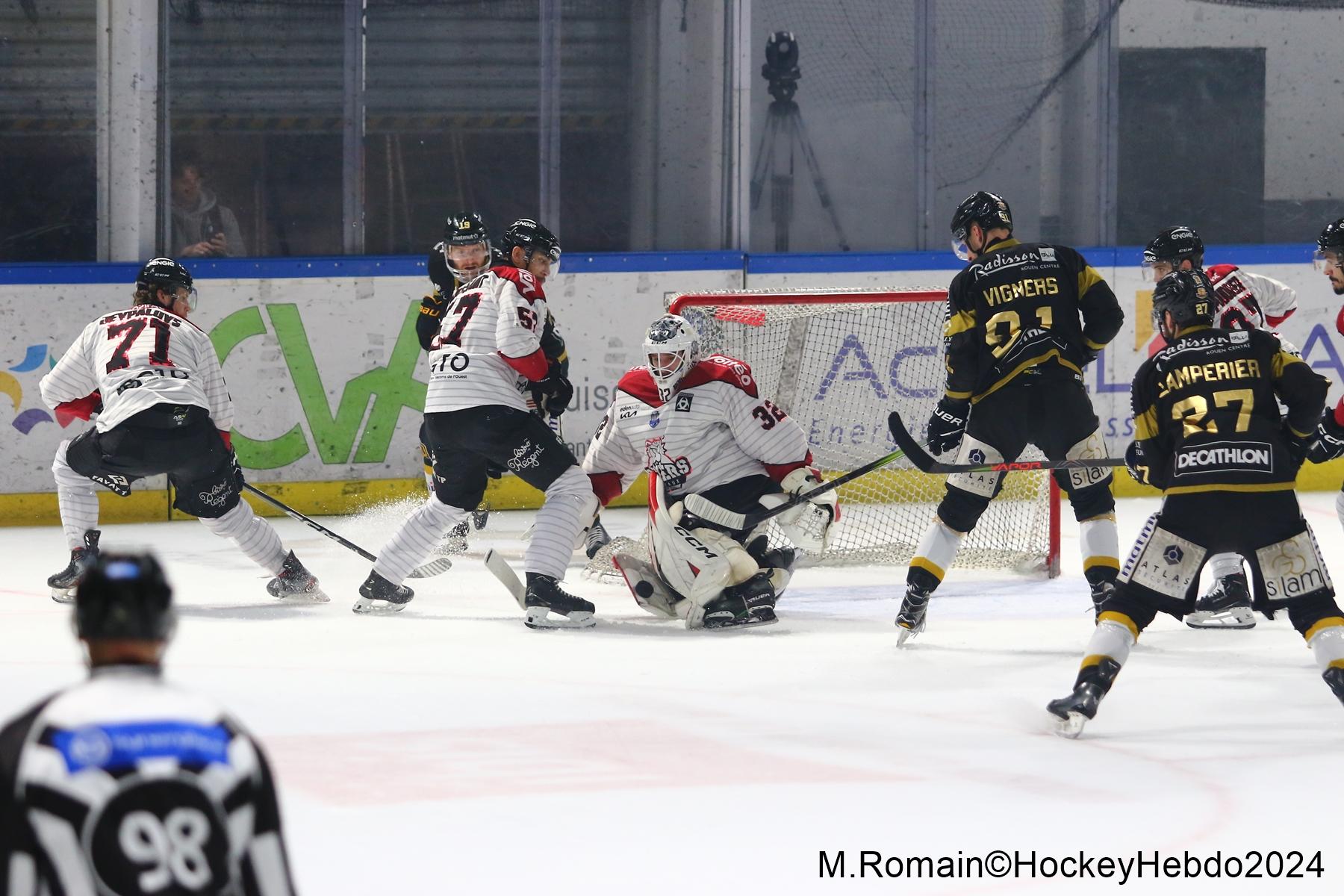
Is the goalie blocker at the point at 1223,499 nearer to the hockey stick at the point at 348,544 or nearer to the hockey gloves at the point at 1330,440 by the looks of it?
the hockey gloves at the point at 1330,440

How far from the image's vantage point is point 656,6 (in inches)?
322

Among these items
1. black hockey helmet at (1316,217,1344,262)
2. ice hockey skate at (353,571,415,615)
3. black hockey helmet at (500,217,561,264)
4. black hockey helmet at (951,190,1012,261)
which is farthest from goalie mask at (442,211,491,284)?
black hockey helmet at (1316,217,1344,262)

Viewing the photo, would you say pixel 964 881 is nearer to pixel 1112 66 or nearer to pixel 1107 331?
pixel 1107 331

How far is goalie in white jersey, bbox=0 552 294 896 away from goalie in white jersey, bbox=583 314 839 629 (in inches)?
136

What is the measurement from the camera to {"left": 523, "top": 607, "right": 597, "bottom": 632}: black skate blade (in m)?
4.91

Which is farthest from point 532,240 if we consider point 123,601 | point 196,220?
point 123,601

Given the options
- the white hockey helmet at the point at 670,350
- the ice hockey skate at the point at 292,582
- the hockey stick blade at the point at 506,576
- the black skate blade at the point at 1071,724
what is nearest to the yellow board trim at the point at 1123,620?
the black skate blade at the point at 1071,724

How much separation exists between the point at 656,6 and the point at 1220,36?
2951mm

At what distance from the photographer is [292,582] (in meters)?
5.35

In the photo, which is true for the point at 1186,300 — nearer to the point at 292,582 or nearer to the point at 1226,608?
the point at 1226,608

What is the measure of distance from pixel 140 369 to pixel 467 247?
42.2 inches

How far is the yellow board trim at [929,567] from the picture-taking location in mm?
4543

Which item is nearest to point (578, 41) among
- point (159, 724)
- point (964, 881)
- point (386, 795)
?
point (386, 795)

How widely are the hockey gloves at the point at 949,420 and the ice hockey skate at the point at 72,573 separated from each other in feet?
8.50
